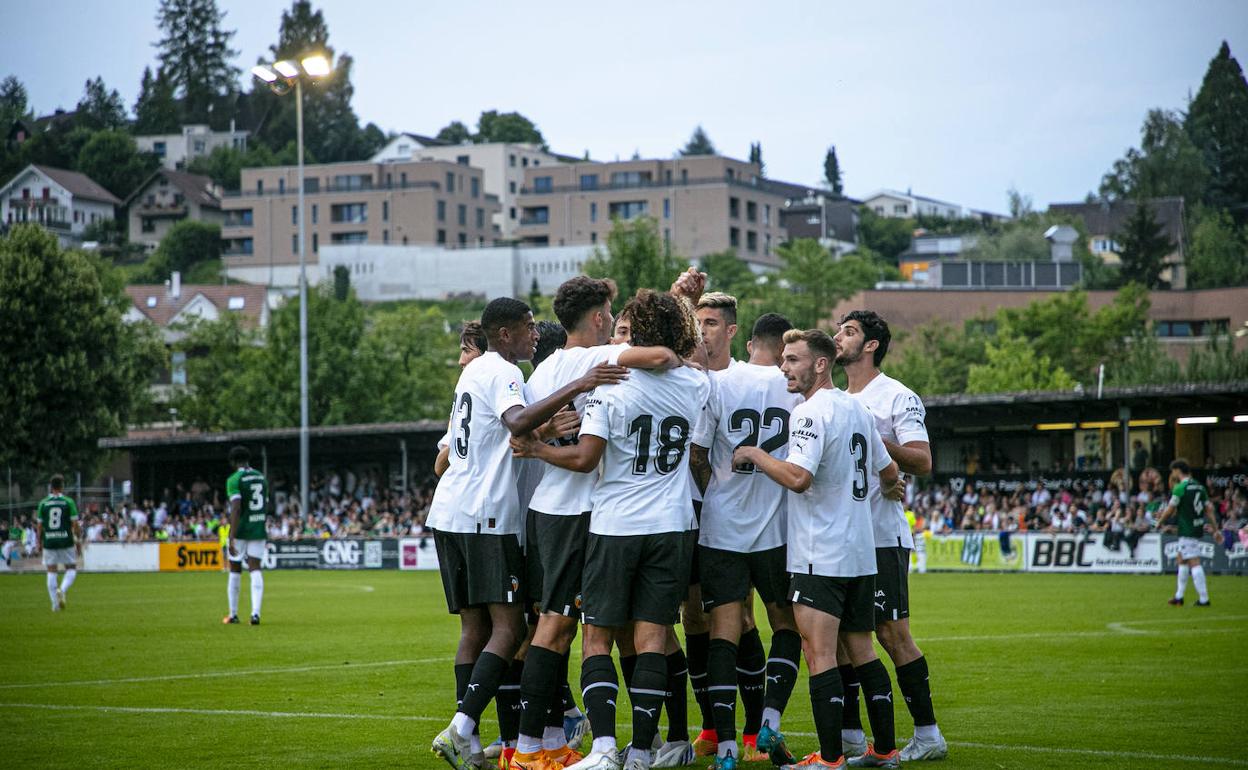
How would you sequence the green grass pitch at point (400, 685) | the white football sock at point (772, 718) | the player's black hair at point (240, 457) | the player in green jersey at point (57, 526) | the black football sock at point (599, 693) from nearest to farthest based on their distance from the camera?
the black football sock at point (599, 693) → the white football sock at point (772, 718) → the green grass pitch at point (400, 685) → the player's black hair at point (240, 457) → the player in green jersey at point (57, 526)

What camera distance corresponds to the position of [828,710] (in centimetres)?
824

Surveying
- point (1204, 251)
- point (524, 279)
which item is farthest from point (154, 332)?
point (1204, 251)

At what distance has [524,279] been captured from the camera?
11856 cm

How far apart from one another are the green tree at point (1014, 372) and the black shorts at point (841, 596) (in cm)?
6176

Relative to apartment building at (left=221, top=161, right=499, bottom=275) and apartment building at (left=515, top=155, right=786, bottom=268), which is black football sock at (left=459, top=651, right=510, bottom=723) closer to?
apartment building at (left=515, top=155, right=786, bottom=268)

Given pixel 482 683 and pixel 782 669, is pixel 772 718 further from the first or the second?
pixel 482 683

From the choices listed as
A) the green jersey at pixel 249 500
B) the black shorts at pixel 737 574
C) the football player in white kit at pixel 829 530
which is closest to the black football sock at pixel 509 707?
the black shorts at pixel 737 574

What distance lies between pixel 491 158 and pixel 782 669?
138m

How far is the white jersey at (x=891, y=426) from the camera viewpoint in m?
9.21

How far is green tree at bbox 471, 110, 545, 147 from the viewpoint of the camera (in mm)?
169750

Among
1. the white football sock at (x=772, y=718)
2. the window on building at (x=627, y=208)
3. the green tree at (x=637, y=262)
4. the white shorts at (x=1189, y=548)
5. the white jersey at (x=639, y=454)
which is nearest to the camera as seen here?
the white jersey at (x=639, y=454)

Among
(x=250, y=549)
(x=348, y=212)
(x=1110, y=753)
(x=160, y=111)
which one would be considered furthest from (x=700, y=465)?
(x=160, y=111)

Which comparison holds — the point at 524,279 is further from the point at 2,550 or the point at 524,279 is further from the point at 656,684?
the point at 656,684

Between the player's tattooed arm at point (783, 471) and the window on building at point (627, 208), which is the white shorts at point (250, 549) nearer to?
the player's tattooed arm at point (783, 471)
